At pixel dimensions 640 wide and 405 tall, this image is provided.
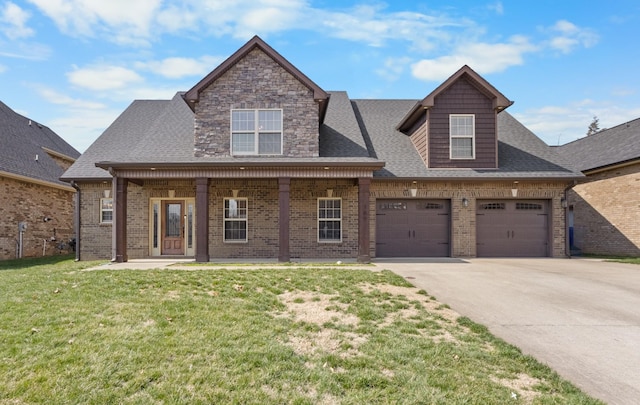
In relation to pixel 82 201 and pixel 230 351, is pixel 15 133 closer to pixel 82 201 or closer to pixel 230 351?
pixel 82 201

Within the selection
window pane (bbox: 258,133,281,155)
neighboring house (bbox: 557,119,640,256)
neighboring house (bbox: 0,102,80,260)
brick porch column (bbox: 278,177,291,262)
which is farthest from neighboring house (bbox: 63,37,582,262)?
neighboring house (bbox: 0,102,80,260)

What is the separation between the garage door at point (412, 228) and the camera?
45.8 ft

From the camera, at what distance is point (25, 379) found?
138 inches

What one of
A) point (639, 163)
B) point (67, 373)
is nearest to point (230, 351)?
point (67, 373)

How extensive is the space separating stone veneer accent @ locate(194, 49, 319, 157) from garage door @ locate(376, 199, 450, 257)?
172 inches

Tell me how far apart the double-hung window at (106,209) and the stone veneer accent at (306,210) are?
0.83 meters

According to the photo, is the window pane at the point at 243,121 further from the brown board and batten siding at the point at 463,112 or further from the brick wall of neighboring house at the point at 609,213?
the brick wall of neighboring house at the point at 609,213

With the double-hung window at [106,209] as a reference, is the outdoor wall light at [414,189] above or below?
above

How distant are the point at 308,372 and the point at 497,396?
1.77m

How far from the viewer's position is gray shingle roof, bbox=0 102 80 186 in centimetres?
1587

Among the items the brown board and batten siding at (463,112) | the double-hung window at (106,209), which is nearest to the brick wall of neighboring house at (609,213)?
the brown board and batten siding at (463,112)

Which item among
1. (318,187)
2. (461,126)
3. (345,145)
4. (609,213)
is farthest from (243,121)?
(609,213)

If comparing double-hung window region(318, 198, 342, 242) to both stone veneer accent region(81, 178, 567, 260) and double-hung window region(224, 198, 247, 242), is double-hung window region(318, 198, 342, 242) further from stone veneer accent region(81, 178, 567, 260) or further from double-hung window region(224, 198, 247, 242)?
double-hung window region(224, 198, 247, 242)

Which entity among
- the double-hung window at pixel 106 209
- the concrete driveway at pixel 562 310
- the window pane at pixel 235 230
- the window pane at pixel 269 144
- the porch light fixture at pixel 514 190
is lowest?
the concrete driveway at pixel 562 310
